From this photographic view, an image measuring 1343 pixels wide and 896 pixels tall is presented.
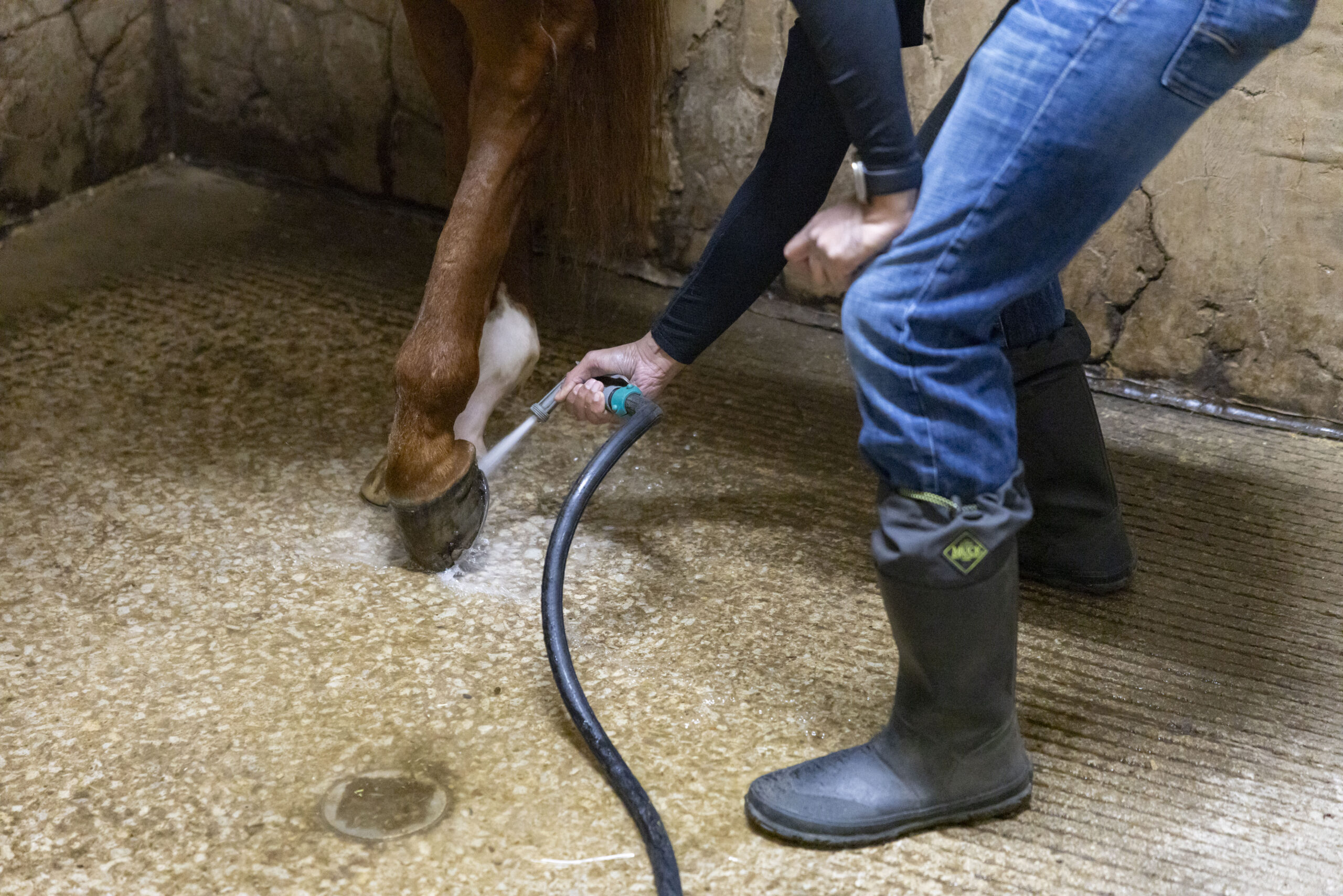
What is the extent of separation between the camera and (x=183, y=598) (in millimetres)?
1248

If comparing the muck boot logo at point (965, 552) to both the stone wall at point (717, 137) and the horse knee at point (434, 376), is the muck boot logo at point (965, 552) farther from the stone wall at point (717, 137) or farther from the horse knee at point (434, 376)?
the stone wall at point (717, 137)

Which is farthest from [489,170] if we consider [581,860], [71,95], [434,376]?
[71,95]

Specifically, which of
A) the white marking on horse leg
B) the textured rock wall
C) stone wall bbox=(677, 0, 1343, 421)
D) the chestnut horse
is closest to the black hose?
the chestnut horse

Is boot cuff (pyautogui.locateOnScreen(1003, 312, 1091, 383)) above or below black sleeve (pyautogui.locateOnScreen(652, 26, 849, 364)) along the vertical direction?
below

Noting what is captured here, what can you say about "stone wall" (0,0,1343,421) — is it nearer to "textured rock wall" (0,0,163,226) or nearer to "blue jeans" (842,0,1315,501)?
"textured rock wall" (0,0,163,226)

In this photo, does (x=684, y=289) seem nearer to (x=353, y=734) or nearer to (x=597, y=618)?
(x=597, y=618)

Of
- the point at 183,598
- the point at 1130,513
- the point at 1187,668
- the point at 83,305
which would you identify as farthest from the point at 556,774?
the point at 83,305

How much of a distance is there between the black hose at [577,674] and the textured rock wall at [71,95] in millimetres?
1481

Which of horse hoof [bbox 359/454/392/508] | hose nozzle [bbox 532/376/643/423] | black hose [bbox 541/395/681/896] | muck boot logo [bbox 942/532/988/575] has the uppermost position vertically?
muck boot logo [bbox 942/532/988/575]

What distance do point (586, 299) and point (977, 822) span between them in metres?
1.22

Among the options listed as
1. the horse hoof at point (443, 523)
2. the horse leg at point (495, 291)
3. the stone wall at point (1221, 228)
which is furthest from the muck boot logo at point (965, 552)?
the stone wall at point (1221, 228)

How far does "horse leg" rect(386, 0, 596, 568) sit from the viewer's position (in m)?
1.29

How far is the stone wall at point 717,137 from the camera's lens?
1654 mm

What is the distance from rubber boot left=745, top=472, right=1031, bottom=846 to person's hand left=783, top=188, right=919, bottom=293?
186 mm
